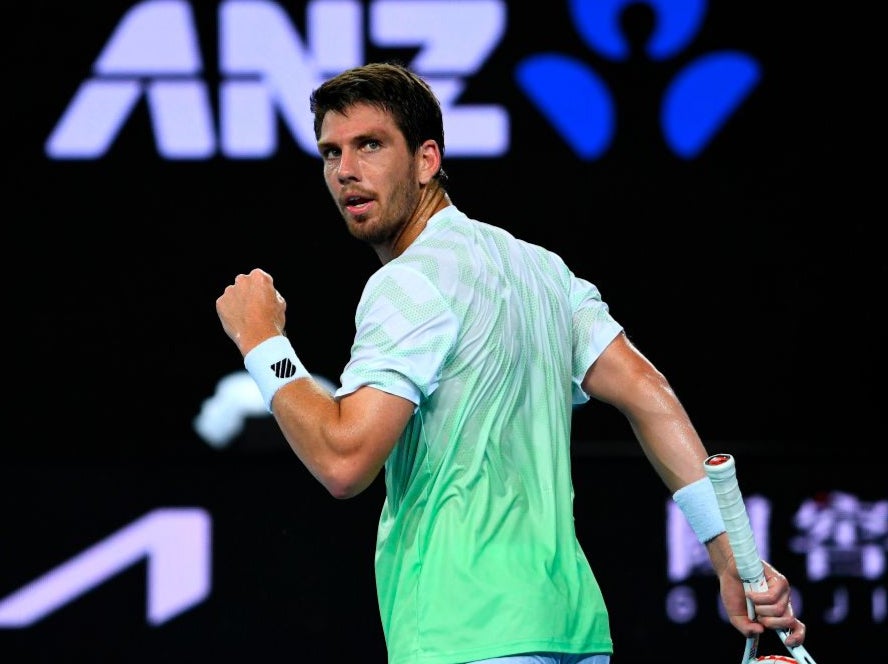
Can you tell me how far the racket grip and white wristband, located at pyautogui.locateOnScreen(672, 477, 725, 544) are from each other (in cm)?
17

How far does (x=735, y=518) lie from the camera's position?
2402 mm

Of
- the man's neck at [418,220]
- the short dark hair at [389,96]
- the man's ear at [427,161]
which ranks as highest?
the short dark hair at [389,96]

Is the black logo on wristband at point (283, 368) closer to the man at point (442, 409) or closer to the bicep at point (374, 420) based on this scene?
the man at point (442, 409)

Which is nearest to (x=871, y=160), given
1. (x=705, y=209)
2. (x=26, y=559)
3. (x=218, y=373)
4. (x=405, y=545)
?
(x=705, y=209)

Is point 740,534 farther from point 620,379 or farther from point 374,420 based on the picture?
point 374,420

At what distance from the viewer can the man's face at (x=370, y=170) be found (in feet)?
8.32

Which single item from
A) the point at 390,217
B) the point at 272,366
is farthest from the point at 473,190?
the point at 272,366

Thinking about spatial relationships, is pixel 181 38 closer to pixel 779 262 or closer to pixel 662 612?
pixel 779 262

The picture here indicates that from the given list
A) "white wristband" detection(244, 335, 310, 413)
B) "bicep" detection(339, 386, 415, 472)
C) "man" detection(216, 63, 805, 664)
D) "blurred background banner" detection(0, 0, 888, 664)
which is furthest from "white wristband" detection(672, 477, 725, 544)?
"blurred background banner" detection(0, 0, 888, 664)

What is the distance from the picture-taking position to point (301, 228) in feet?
19.4

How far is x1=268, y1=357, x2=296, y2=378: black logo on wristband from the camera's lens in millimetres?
2352

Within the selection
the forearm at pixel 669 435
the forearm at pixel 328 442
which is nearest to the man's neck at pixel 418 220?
the forearm at pixel 328 442

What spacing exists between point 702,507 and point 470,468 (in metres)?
0.53

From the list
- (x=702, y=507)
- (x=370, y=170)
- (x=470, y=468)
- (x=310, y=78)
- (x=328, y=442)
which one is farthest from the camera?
(x=310, y=78)
